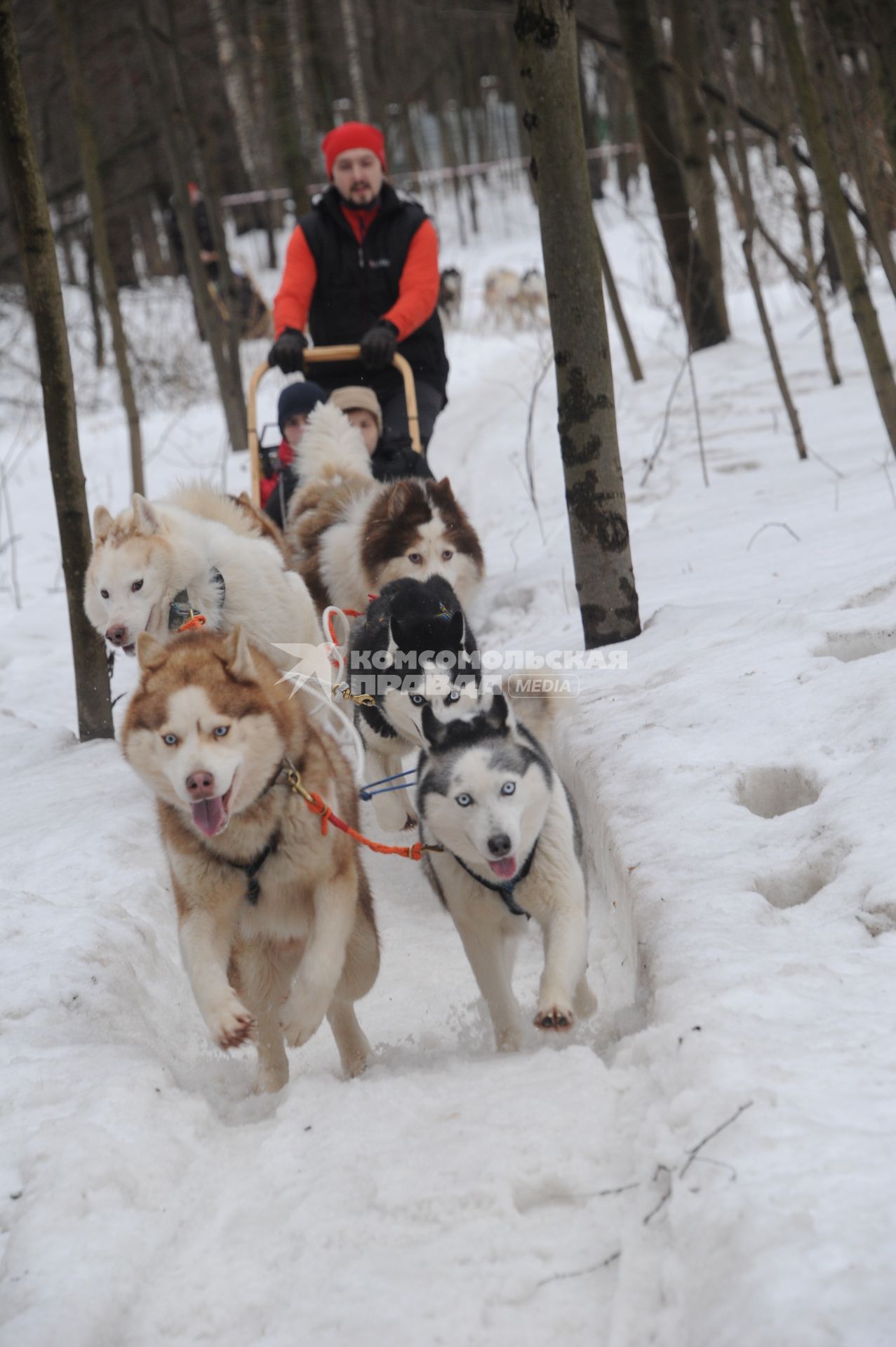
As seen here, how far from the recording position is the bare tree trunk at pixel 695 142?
9.63 meters

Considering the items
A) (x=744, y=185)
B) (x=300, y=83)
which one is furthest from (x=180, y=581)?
(x=300, y=83)

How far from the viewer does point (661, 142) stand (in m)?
9.51

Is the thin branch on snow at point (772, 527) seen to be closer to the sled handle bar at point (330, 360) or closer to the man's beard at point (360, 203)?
the sled handle bar at point (330, 360)

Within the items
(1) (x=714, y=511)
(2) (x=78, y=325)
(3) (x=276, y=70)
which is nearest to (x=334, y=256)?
(1) (x=714, y=511)

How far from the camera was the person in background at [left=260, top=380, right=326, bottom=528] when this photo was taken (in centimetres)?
564

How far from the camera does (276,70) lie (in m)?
12.0

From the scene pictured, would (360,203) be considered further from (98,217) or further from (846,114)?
(98,217)

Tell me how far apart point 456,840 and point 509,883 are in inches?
6.4

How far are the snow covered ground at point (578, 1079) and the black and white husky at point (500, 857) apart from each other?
149 mm

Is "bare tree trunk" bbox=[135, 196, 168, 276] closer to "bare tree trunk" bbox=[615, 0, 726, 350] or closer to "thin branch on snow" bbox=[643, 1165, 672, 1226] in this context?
"bare tree trunk" bbox=[615, 0, 726, 350]

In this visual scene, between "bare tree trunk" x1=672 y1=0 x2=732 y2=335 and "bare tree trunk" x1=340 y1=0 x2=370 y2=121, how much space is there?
44.5ft

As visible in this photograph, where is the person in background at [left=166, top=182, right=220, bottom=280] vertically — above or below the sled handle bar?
above

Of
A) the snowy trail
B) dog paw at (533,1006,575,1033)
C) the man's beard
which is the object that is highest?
the man's beard

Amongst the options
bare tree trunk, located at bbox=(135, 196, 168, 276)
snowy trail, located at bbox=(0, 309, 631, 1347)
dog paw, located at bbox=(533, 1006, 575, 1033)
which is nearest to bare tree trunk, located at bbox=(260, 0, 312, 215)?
snowy trail, located at bbox=(0, 309, 631, 1347)
